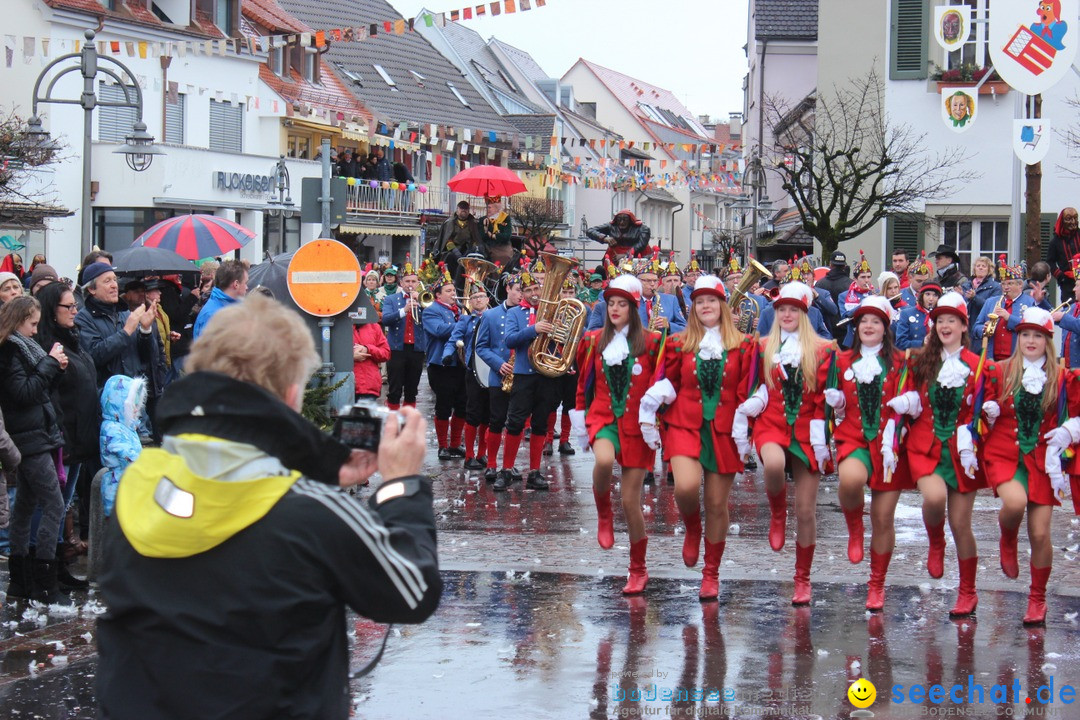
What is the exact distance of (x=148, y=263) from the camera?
13.2 metres

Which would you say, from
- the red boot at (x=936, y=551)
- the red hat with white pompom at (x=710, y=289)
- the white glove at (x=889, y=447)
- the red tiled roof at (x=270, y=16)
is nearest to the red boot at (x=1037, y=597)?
A: the red boot at (x=936, y=551)

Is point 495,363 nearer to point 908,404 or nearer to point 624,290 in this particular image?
point 624,290

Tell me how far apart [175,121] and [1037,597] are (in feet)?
105

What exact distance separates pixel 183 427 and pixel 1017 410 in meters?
5.71

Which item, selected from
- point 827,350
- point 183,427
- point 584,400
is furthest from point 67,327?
point 183,427

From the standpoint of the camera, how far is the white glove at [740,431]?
26.7ft

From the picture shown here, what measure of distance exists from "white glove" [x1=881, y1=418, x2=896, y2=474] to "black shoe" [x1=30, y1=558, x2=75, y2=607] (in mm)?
4596

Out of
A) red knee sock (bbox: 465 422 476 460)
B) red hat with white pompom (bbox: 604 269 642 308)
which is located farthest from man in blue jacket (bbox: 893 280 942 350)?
red hat with white pompom (bbox: 604 269 642 308)

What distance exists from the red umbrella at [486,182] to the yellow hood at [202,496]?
16.0m

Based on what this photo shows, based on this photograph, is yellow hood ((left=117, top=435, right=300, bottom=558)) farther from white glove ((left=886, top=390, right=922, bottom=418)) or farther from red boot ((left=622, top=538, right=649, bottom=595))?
red boot ((left=622, top=538, right=649, bottom=595))

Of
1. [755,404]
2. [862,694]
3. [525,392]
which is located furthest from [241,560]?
[525,392]

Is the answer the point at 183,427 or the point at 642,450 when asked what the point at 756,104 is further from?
the point at 183,427

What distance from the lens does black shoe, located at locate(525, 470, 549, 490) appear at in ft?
42.1

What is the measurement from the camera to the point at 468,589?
8.60 meters
